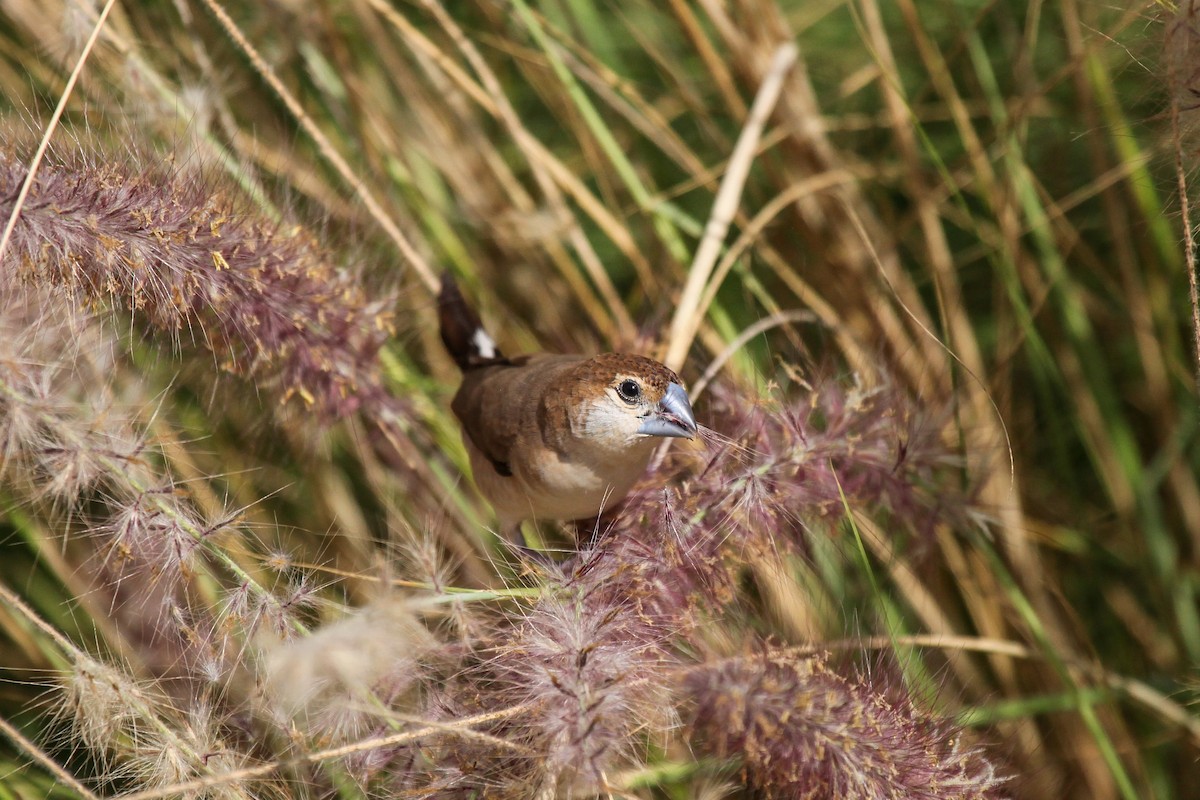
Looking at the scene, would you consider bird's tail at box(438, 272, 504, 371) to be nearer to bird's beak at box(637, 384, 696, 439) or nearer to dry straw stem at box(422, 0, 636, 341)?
dry straw stem at box(422, 0, 636, 341)

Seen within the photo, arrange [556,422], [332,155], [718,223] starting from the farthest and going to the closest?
1. [718,223]
2. [332,155]
3. [556,422]

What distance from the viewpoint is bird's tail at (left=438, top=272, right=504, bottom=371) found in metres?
2.18

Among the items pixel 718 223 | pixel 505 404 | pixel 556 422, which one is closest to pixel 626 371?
pixel 556 422

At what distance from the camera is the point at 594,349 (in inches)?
90.4

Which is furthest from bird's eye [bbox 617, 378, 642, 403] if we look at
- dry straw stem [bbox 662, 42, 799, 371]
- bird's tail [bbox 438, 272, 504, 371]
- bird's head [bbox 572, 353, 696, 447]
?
bird's tail [bbox 438, 272, 504, 371]

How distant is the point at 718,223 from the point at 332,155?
0.80 meters

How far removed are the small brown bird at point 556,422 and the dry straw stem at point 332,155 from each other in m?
0.09

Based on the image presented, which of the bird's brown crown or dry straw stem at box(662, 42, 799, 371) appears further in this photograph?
dry straw stem at box(662, 42, 799, 371)

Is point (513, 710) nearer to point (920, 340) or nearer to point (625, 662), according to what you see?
point (625, 662)

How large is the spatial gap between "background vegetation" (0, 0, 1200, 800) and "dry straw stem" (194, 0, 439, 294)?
0.02m

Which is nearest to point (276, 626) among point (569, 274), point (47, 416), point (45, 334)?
point (47, 416)

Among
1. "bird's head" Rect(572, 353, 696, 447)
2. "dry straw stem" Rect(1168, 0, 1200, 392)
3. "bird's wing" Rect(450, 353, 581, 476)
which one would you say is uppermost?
"dry straw stem" Rect(1168, 0, 1200, 392)

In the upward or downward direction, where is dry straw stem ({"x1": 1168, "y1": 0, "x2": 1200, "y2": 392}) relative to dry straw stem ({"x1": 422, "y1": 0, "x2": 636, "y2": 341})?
upward

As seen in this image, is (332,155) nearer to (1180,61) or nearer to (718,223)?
(718,223)
